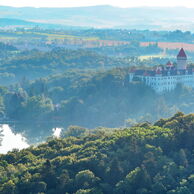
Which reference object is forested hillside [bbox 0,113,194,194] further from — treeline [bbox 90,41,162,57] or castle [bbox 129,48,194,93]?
treeline [bbox 90,41,162,57]

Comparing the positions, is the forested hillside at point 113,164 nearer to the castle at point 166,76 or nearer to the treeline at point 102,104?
the treeline at point 102,104

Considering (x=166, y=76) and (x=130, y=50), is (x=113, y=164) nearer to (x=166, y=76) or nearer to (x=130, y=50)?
(x=166, y=76)

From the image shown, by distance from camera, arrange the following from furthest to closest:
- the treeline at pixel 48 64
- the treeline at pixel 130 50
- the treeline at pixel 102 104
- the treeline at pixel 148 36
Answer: the treeline at pixel 148 36, the treeline at pixel 130 50, the treeline at pixel 48 64, the treeline at pixel 102 104

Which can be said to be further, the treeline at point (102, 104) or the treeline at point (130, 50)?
the treeline at point (130, 50)

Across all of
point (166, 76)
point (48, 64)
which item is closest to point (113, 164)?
point (166, 76)

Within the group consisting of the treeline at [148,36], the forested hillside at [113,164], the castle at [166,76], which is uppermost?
the forested hillside at [113,164]

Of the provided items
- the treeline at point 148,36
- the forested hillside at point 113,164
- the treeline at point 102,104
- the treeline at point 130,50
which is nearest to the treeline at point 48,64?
the treeline at point 130,50

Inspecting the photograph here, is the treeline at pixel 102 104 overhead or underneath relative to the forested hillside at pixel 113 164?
underneath
